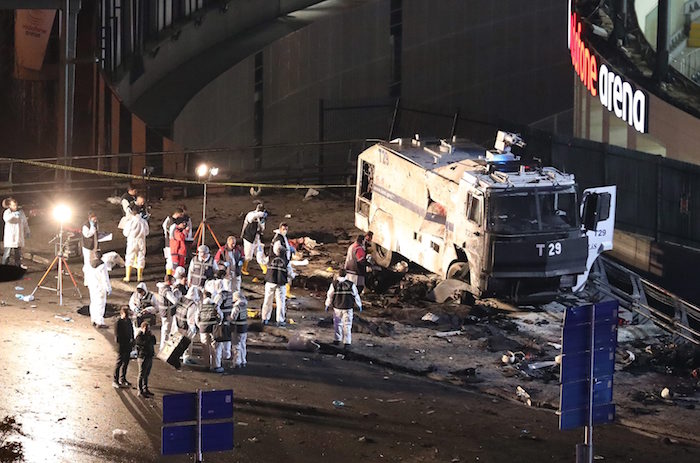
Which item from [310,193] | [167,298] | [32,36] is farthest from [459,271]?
[32,36]

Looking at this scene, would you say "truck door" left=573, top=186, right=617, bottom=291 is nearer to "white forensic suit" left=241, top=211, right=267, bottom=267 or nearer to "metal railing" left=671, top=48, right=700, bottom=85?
"white forensic suit" left=241, top=211, right=267, bottom=267

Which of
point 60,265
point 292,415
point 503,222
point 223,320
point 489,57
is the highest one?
point 489,57

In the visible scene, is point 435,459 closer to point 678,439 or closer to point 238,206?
point 678,439

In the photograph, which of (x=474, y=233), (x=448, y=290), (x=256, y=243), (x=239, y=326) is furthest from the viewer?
(x=256, y=243)

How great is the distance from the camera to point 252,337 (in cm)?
2641

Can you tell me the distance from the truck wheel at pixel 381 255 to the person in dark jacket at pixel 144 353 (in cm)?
950

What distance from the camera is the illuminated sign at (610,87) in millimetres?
34625

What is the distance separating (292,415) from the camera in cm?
2223

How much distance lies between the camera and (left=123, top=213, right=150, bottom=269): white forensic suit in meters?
29.7

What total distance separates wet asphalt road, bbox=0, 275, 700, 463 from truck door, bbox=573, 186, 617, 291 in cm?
540

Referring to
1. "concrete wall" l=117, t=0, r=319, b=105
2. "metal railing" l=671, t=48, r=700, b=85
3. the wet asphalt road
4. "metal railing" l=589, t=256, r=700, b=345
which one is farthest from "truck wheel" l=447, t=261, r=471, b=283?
"concrete wall" l=117, t=0, r=319, b=105

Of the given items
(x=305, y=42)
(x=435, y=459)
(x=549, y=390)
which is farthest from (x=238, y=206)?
(x=435, y=459)

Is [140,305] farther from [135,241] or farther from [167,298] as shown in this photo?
[135,241]

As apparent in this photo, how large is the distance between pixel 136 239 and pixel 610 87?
13361mm
